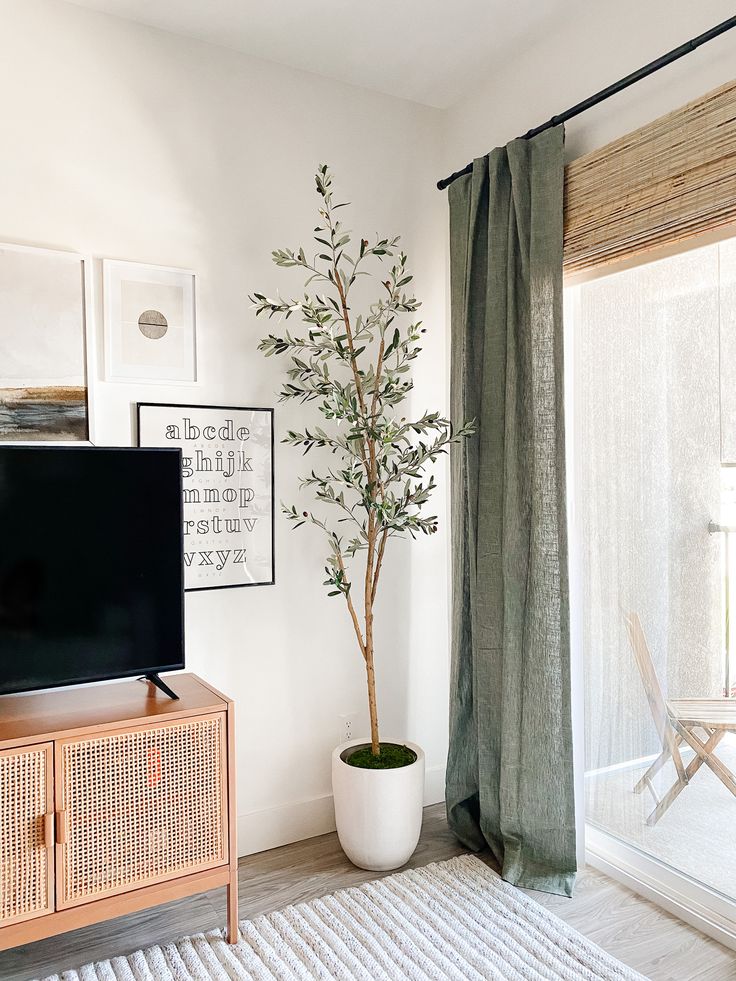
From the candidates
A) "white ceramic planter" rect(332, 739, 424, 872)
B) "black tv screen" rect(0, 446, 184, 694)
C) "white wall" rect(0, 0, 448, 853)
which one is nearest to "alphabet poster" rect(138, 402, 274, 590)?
"white wall" rect(0, 0, 448, 853)

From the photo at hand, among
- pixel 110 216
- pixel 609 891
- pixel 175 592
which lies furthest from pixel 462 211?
pixel 609 891

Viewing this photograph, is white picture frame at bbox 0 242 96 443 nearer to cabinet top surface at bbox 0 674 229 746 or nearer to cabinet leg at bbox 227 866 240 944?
cabinet top surface at bbox 0 674 229 746

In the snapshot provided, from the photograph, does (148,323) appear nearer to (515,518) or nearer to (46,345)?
(46,345)

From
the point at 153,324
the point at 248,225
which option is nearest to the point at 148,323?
the point at 153,324

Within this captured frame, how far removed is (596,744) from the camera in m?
2.60

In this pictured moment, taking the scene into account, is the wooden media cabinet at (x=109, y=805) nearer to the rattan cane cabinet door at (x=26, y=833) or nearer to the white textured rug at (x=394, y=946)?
the rattan cane cabinet door at (x=26, y=833)

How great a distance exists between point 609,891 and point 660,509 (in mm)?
1210

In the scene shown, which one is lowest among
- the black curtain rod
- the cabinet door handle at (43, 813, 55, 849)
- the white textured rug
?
the white textured rug

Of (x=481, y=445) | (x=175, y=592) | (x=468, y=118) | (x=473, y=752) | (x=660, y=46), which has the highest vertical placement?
(x=468, y=118)

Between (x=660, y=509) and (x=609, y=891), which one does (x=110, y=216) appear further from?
(x=609, y=891)

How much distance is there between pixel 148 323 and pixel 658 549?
69.6 inches

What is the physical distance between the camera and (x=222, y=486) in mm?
2660

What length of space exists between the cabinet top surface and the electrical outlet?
74 cm

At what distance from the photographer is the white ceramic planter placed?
2545mm
